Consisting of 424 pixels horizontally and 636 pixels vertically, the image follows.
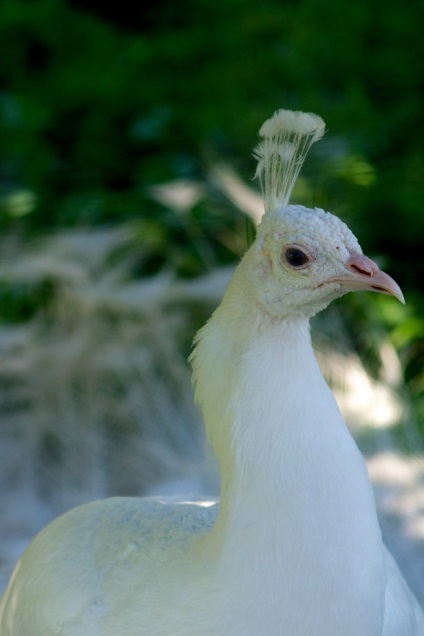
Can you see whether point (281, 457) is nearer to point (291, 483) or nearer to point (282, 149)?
point (291, 483)

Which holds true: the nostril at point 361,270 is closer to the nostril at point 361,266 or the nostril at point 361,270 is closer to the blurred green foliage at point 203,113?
the nostril at point 361,266

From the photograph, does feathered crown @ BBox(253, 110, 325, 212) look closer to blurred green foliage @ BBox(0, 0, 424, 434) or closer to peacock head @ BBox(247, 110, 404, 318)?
peacock head @ BBox(247, 110, 404, 318)

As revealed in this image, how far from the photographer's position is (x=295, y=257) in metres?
1.20

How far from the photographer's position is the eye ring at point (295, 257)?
1.19m

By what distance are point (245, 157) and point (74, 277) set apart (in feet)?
2.76

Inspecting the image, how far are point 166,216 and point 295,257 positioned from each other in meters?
1.78

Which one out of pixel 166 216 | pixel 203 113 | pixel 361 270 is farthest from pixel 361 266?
pixel 203 113

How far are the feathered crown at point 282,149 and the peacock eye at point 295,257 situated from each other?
3.8 inches

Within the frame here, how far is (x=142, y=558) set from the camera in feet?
4.58

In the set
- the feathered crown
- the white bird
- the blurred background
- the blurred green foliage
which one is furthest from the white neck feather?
the blurred green foliage

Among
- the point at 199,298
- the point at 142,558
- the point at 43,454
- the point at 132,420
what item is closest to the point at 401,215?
the point at 199,298

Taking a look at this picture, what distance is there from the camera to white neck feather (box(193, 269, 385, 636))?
4.03ft

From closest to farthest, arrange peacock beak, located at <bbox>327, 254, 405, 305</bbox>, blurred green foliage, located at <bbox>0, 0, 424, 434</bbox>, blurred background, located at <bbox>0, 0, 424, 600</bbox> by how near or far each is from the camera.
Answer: peacock beak, located at <bbox>327, 254, 405, 305</bbox> < blurred background, located at <bbox>0, 0, 424, 600</bbox> < blurred green foliage, located at <bbox>0, 0, 424, 434</bbox>

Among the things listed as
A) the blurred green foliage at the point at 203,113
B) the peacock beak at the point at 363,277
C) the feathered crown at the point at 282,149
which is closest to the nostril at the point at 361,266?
the peacock beak at the point at 363,277
